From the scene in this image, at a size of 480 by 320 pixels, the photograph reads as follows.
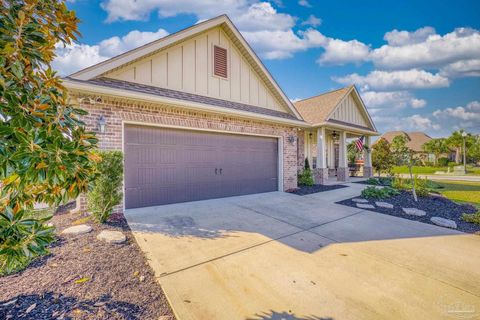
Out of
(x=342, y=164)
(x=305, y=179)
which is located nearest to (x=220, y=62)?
(x=305, y=179)

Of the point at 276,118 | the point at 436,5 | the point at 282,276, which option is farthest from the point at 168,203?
the point at 436,5

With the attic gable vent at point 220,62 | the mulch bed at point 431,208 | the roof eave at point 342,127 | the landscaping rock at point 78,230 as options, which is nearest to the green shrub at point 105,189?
the landscaping rock at point 78,230

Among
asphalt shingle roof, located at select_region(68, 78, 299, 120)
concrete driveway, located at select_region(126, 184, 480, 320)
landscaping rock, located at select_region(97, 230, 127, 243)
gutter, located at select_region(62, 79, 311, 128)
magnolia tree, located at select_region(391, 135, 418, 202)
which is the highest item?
asphalt shingle roof, located at select_region(68, 78, 299, 120)

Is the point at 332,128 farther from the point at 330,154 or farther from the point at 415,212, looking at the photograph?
the point at 415,212

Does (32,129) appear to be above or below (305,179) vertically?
above

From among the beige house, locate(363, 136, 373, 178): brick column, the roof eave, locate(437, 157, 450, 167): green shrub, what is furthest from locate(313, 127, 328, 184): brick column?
locate(437, 157, 450, 167): green shrub

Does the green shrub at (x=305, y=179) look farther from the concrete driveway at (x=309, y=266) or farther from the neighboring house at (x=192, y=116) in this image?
the concrete driveway at (x=309, y=266)

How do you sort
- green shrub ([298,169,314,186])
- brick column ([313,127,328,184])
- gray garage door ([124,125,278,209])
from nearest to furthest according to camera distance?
gray garage door ([124,125,278,209]) → green shrub ([298,169,314,186]) → brick column ([313,127,328,184])

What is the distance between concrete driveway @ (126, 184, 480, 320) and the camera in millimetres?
2273

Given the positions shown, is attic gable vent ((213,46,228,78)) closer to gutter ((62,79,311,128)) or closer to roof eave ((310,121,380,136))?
gutter ((62,79,311,128))

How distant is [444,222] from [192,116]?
7.40 metres

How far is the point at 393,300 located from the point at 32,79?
418 cm

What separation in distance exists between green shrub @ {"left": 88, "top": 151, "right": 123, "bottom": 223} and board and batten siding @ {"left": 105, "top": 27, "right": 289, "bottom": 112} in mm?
2683

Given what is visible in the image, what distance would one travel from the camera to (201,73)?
24.1ft
